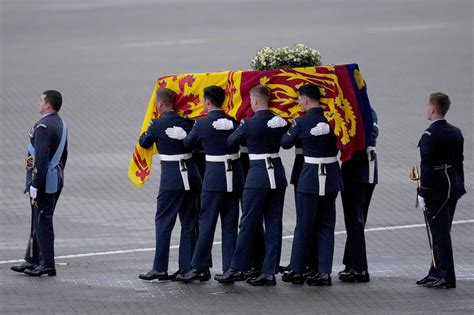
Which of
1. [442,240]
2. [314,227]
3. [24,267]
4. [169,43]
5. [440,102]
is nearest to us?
[440,102]

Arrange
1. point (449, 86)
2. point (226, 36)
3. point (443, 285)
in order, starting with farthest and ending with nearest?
point (226, 36), point (449, 86), point (443, 285)

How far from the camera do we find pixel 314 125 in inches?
489

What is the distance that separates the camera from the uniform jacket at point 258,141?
12547 mm

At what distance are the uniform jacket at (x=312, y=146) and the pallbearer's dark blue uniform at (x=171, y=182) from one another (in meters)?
1.04

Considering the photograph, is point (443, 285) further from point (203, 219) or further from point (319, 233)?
point (203, 219)

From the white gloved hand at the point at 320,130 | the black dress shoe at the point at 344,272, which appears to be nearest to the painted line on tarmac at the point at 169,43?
the black dress shoe at the point at 344,272

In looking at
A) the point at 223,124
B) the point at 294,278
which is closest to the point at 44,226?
the point at 223,124

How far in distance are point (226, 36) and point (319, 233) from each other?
19.7 m

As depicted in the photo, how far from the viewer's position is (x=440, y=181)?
12414 mm

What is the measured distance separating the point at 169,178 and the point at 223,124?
769 mm

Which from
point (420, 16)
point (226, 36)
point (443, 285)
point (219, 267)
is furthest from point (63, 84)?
point (443, 285)

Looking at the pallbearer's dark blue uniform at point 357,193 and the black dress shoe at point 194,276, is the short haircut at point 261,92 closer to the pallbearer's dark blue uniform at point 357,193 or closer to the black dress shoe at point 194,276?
the pallbearer's dark blue uniform at point 357,193

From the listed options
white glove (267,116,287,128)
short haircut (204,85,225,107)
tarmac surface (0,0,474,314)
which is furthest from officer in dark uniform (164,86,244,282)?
white glove (267,116,287,128)

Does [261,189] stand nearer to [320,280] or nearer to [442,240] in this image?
[320,280]
